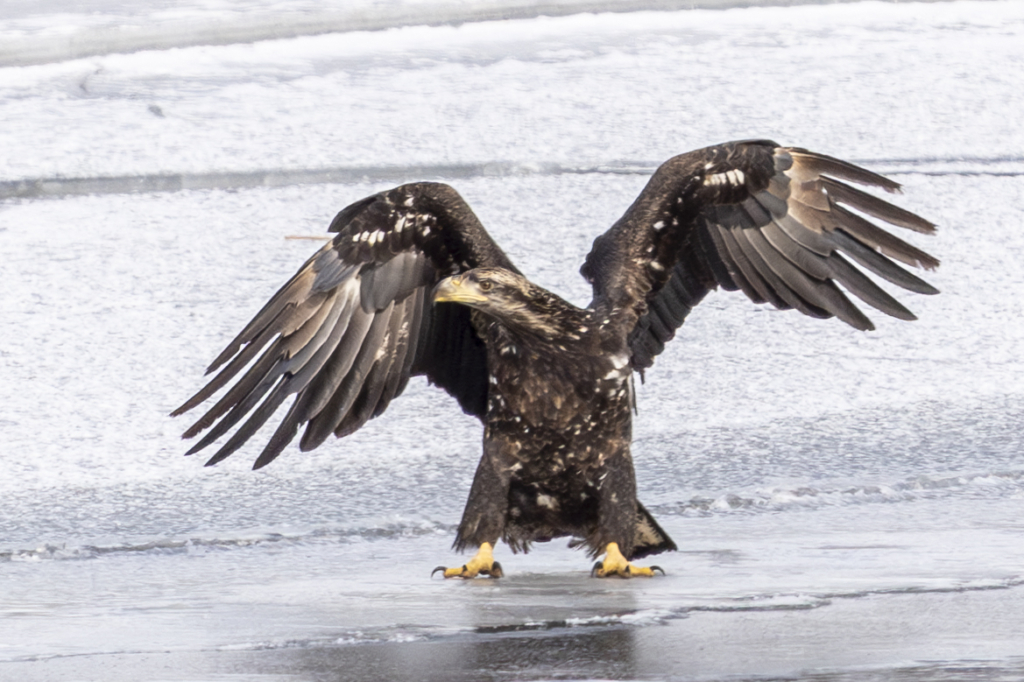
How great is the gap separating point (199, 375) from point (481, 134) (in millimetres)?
2431

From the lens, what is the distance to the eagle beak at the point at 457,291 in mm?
3414

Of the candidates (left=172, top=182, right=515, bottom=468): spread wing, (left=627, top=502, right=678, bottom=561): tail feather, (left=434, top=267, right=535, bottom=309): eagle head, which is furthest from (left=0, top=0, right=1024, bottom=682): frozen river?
(left=434, top=267, right=535, bottom=309): eagle head

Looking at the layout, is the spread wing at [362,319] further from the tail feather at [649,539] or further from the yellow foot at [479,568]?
the tail feather at [649,539]

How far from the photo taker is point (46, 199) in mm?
6000

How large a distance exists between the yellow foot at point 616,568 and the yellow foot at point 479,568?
199 mm

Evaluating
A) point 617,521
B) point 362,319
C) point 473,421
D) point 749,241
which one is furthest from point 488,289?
point 473,421

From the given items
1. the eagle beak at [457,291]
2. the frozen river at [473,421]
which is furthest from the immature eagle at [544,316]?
the frozen river at [473,421]

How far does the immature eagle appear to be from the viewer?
3.49 metres

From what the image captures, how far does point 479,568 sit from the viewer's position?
3.34 metres

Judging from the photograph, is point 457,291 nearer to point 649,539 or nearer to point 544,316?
point 544,316

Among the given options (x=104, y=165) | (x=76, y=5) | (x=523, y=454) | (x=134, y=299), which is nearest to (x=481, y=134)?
(x=104, y=165)

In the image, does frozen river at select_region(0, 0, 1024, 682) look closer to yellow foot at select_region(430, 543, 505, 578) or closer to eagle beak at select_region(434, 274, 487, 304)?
yellow foot at select_region(430, 543, 505, 578)

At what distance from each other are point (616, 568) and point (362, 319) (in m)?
0.83

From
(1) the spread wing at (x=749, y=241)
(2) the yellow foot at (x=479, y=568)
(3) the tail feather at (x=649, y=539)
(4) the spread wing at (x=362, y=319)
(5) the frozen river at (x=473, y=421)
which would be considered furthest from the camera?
(1) the spread wing at (x=749, y=241)
